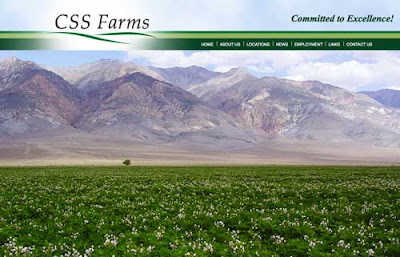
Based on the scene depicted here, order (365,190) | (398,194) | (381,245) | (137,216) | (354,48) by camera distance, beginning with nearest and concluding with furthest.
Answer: (381,245), (137,216), (398,194), (365,190), (354,48)

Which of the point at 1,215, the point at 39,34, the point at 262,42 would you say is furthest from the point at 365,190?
the point at 39,34

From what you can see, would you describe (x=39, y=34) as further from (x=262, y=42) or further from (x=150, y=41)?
(x=262, y=42)

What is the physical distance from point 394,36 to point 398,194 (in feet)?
33.1

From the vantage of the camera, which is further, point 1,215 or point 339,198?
point 339,198

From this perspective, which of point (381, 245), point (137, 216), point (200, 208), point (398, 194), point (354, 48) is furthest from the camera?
point (354, 48)

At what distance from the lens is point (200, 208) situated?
18391 mm

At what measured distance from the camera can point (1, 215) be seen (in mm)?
18062

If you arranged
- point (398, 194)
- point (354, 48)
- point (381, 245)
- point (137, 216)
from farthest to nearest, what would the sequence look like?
1. point (354, 48)
2. point (398, 194)
3. point (137, 216)
4. point (381, 245)

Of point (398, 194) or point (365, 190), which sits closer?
point (398, 194)

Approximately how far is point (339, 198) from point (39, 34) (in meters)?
22.4

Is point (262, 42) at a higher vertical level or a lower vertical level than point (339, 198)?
higher

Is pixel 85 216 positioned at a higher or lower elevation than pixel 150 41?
lower

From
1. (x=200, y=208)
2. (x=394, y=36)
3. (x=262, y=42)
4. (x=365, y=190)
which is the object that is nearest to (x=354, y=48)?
(x=394, y=36)

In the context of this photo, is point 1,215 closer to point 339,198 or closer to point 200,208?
point 200,208
